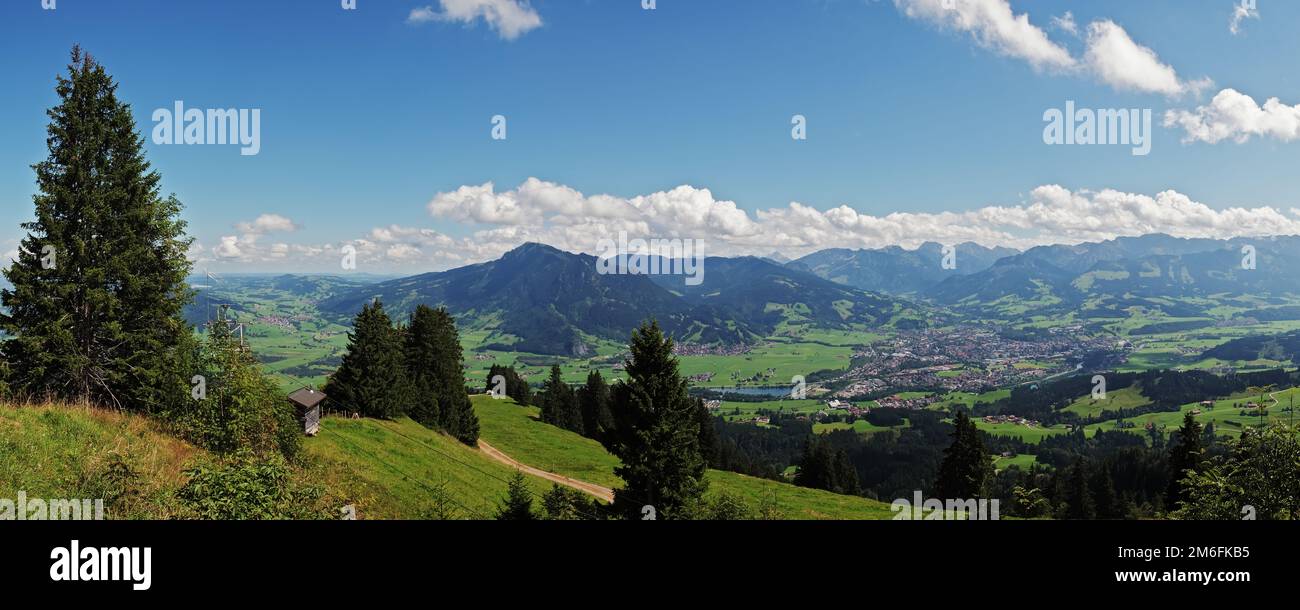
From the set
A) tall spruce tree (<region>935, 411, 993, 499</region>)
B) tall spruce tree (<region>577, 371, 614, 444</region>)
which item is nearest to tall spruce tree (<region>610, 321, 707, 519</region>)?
tall spruce tree (<region>935, 411, 993, 499</region>)

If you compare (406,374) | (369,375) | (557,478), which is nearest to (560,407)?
(406,374)

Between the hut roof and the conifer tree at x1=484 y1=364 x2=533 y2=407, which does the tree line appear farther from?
the conifer tree at x1=484 y1=364 x2=533 y2=407

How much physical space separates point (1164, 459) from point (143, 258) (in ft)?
500

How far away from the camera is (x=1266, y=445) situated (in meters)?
13.5

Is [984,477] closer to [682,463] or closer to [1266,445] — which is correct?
[682,463]

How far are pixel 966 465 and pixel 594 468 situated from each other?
39.5m

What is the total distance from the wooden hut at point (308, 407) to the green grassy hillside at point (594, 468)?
2296 centimetres

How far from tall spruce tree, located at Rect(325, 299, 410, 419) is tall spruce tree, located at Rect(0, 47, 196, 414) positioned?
19.1 meters

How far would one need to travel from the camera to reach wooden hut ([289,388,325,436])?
3081 cm

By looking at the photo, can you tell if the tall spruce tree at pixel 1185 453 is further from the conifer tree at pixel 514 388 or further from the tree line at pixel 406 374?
the conifer tree at pixel 514 388

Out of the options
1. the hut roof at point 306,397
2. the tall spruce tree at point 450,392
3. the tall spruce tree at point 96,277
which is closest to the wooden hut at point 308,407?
the hut roof at point 306,397

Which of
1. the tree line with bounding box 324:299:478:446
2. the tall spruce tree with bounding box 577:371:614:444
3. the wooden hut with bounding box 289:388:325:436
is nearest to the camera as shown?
the wooden hut with bounding box 289:388:325:436

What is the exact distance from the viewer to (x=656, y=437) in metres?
27.1
